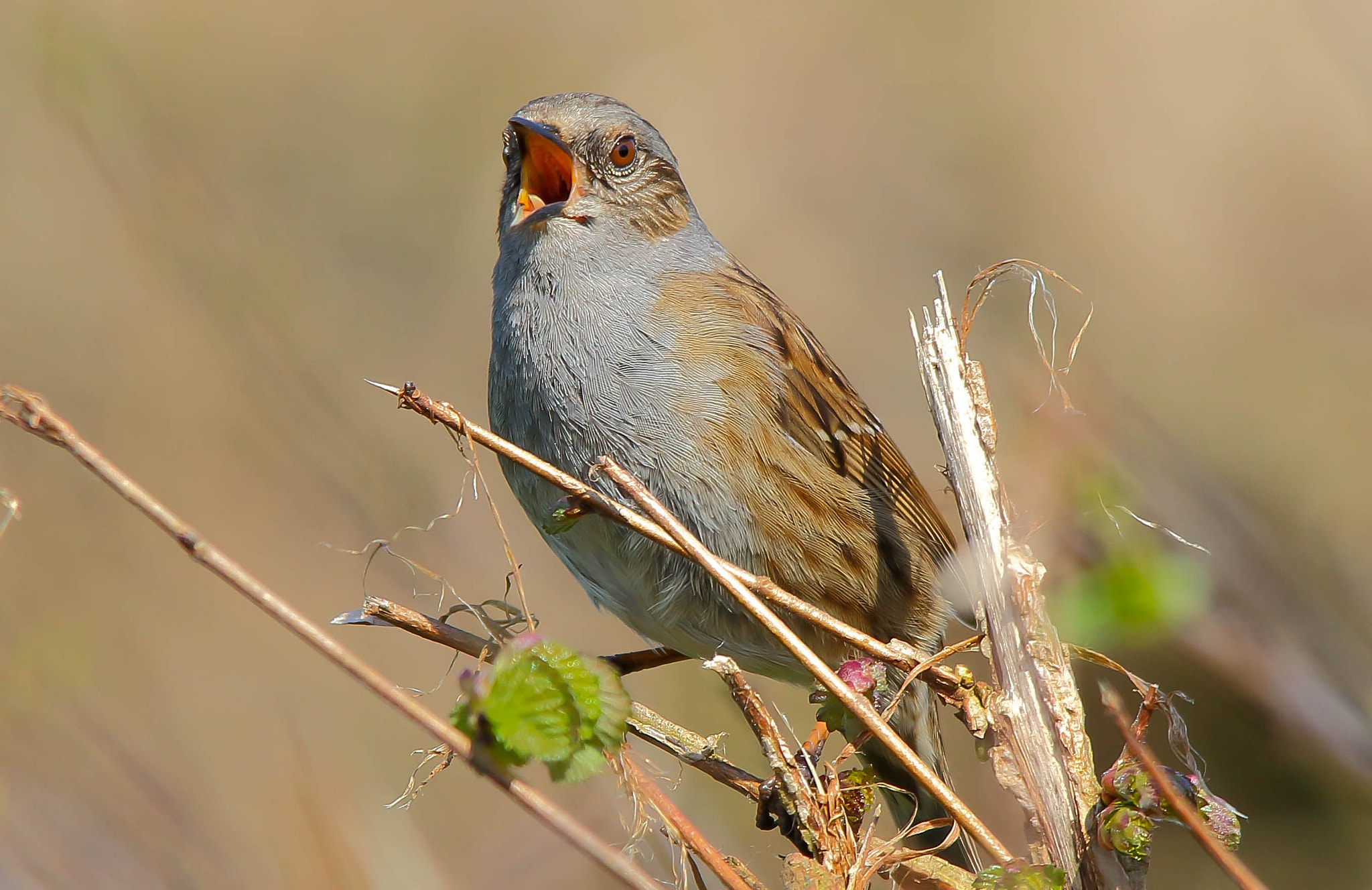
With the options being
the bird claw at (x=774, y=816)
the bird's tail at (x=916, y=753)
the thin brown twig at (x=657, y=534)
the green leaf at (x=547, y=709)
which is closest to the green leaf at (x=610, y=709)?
the green leaf at (x=547, y=709)

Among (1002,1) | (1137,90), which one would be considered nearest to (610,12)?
(1002,1)

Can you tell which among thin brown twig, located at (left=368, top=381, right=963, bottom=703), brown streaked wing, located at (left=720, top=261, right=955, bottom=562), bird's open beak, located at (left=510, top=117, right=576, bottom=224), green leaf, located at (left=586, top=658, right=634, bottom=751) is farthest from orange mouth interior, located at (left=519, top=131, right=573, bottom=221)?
green leaf, located at (left=586, top=658, right=634, bottom=751)

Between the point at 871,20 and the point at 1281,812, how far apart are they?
14.2 feet

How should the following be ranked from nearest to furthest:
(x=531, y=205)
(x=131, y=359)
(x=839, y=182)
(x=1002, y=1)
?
1. (x=531, y=205)
2. (x=131, y=359)
3. (x=839, y=182)
4. (x=1002, y=1)

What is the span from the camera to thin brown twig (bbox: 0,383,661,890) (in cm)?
124

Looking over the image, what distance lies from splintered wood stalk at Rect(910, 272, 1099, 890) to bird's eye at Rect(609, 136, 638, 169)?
1.57 metres

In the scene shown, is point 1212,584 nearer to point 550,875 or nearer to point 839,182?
point 550,875

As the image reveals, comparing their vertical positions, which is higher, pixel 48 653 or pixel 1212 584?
pixel 48 653

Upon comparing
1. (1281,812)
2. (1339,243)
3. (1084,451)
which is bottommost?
(1281,812)

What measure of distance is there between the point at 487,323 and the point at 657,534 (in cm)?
393

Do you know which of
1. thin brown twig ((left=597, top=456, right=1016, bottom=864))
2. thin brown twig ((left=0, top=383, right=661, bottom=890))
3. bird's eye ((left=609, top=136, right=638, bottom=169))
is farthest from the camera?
bird's eye ((left=609, top=136, right=638, bottom=169))

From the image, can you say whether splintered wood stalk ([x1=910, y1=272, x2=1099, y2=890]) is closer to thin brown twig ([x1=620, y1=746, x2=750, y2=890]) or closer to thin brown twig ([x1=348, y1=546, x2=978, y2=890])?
thin brown twig ([x1=348, y1=546, x2=978, y2=890])

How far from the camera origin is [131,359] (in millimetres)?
5227

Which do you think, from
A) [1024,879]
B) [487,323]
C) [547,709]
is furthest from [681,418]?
[487,323]
